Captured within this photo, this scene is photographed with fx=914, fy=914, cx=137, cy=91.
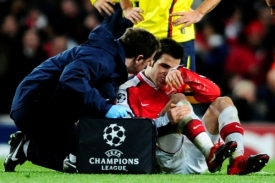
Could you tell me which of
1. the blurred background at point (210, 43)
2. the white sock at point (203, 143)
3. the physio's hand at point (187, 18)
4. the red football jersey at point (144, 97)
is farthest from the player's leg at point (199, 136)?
the blurred background at point (210, 43)

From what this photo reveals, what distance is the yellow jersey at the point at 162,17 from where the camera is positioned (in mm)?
7785

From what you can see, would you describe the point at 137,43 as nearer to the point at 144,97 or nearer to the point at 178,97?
the point at 178,97

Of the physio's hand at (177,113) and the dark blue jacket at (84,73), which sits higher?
the dark blue jacket at (84,73)

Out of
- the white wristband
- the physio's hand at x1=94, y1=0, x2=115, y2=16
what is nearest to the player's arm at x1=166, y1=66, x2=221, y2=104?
the white wristband

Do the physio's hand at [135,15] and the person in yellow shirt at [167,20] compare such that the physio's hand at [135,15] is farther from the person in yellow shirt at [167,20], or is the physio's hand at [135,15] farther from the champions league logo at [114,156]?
the champions league logo at [114,156]

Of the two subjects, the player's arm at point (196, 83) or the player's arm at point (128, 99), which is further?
the player's arm at point (128, 99)

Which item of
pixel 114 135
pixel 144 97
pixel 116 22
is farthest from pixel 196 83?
pixel 116 22

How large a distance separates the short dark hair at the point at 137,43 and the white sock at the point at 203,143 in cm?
71

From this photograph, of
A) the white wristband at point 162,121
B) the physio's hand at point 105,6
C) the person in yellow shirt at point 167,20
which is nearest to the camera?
the white wristband at point 162,121

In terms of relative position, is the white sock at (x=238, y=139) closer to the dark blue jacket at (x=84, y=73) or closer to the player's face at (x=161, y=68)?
the player's face at (x=161, y=68)

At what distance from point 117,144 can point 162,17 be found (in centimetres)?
182

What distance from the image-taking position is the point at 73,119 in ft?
22.0

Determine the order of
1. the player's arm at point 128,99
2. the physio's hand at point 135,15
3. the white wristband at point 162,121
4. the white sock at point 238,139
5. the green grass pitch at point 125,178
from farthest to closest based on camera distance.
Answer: the physio's hand at point 135,15 → the player's arm at point 128,99 → the white wristband at point 162,121 → the white sock at point 238,139 → the green grass pitch at point 125,178

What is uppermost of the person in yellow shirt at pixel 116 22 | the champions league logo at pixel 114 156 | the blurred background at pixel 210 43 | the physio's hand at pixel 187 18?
the physio's hand at pixel 187 18
